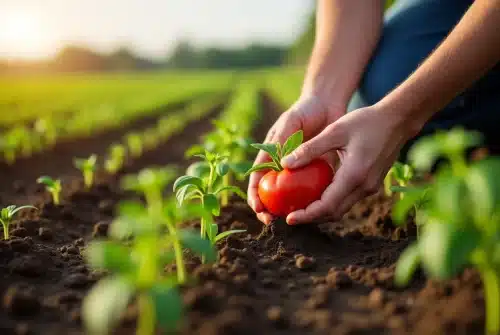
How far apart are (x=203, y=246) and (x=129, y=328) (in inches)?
16.8

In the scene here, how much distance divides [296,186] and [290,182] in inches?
1.6

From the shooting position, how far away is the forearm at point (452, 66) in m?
2.98

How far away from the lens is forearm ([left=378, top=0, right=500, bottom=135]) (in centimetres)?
298

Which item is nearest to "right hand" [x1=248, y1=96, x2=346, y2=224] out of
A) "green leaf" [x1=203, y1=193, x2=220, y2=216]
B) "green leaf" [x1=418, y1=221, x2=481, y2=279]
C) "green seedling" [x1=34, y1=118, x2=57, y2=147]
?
"green leaf" [x1=203, y1=193, x2=220, y2=216]

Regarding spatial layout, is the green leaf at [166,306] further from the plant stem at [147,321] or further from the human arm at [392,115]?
the human arm at [392,115]

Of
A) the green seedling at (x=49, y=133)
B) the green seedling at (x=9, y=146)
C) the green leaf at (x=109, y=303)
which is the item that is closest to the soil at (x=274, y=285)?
the green leaf at (x=109, y=303)

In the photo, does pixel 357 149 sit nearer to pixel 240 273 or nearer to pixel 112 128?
pixel 240 273

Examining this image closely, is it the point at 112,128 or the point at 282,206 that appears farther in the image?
the point at 112,128

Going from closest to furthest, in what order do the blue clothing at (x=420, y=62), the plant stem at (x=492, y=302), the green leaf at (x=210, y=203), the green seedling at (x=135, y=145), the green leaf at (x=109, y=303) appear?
the green leaf at (x=109, y=303)
the plant stem at (x=492, y=302)
the green leaf at (x=210, y=203)
the blue clothing at (x=420, y=62)
the green seedling at (x=135, y=145)

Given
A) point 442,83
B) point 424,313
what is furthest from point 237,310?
point 442,83

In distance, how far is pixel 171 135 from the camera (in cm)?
930

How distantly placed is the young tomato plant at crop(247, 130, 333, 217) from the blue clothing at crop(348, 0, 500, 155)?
1.91 meters

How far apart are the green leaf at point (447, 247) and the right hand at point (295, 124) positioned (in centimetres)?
165

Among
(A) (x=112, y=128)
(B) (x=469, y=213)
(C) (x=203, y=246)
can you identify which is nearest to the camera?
(B) (x=469, y=213)
